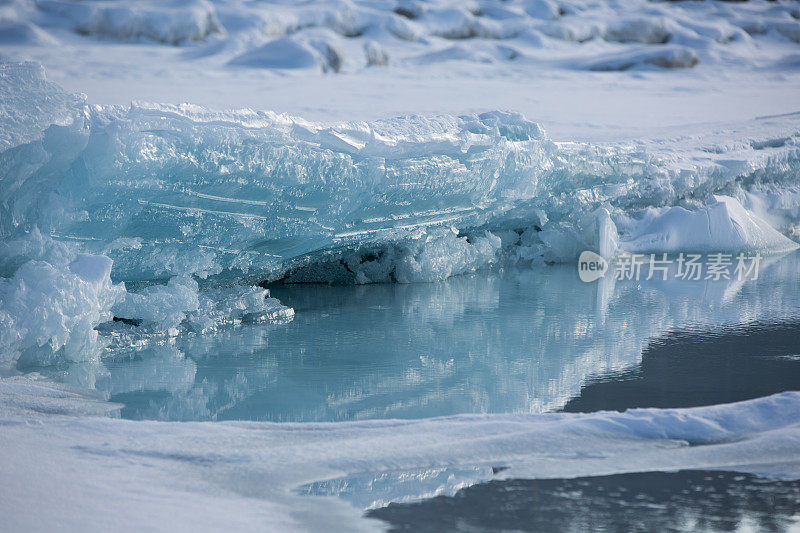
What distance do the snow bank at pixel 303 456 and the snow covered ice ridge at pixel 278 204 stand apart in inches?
39.5

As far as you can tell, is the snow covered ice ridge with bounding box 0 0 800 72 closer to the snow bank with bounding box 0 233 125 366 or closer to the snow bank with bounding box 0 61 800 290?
the snow bank with bounding box 0 61 800 290

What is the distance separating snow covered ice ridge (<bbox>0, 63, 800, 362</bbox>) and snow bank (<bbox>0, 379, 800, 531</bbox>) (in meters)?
1.00

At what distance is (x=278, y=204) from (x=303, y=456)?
84.6 inches

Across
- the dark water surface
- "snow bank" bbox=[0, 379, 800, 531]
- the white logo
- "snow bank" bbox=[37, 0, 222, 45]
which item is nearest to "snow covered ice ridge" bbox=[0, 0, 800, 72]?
"snow bank" bbox=[37, 0, 222, 45]

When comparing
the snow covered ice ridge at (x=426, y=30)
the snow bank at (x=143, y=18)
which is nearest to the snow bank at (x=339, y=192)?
the snow covered ice ridge at (x=426, y=30)

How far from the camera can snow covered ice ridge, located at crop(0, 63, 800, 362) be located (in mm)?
3232

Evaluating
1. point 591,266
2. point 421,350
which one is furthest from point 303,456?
point 591,266

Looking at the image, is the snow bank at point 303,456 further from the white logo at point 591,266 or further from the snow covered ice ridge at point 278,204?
the white logo at point 591,266

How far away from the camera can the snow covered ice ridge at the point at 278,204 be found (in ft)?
10.6

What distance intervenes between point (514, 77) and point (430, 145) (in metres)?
5.35

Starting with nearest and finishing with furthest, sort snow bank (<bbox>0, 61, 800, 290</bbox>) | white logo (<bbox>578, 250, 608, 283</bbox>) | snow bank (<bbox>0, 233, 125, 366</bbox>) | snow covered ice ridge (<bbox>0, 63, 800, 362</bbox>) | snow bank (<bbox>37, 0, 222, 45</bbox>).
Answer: snow bank (<bbox>0, 233, 125, 366</bbox>) < snow covered ice ridge (<bbox>0, 63, 800, 362</bbox>) < snow bank (<bbox>0, 61, 800, 290</bbox>) < white logo (<bbox>578, 250, 608, 283</bbox>) < snow bank (<bbox>37, 0, 222, 45</bbox>)

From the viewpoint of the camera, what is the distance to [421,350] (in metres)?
3.51

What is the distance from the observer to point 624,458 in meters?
2.10

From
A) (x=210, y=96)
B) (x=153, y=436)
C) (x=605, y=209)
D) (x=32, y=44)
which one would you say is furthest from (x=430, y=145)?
(x=32, y=44)
